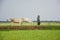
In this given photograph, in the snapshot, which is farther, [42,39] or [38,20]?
[38,20]

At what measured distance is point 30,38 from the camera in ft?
14.2

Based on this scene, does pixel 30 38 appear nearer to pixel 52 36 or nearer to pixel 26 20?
pixel 52 36

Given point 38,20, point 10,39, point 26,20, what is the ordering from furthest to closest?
1. point 26,20
2. point 38,20
3. point 10,39

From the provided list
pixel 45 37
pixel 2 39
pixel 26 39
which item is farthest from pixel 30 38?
pixel 2 39

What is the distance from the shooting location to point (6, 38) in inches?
168

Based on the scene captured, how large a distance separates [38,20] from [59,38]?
19.2 feet

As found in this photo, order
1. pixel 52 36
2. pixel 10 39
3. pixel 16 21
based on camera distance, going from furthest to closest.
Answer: pixel 16 21, pixel 52 36, pixel 10 39

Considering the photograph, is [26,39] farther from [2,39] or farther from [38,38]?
[2,39]

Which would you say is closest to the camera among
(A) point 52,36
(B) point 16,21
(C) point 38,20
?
(A) point 52,36

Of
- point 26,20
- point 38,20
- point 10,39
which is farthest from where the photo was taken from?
point 26,20

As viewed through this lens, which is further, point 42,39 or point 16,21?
point 16,21

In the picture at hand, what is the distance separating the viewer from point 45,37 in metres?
4.37

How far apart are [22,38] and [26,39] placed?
0.15 meters

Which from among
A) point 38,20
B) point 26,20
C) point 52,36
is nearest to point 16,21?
point 26,20
